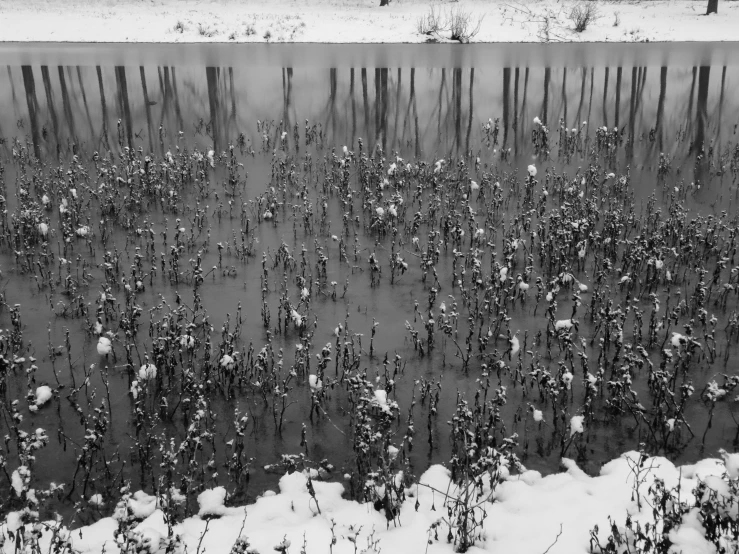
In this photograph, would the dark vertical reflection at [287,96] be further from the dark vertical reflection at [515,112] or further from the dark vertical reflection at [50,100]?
the dark vertical reflection at [515,112]

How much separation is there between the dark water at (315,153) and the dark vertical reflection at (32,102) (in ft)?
0.32

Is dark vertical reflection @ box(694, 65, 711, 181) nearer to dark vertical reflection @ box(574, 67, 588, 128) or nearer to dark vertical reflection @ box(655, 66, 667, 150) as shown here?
dark vertical reflection @ box(655, 66, 667, 150)

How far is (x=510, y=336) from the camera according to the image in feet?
23.0

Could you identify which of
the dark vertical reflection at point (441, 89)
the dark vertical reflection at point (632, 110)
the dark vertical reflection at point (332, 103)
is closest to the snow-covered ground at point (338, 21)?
the dark vertical reflection at point (441, 89)

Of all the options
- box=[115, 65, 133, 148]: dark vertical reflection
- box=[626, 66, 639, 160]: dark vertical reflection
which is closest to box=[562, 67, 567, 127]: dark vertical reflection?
box=[626, 66, 639, 160]: dark vertical reflection

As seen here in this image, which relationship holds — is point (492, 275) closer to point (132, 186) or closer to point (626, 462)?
point (626, 462)

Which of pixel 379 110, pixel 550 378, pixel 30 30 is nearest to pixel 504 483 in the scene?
pixel 550 378

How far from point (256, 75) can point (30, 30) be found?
2033cm

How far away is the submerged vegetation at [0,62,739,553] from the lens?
194 inches

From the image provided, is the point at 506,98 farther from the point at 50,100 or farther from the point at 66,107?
the point at 50,100

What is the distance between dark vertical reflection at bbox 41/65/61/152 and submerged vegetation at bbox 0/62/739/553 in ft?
12.5

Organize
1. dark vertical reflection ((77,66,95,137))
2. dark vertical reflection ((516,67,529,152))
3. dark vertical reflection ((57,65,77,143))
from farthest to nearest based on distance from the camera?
dark vertical reflection ((516,67,529,152)) → dark vertical reflection ((77,66,95,137)) → dark vertical reflection ((57,65,77,143))

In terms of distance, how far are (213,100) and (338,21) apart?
2213 cm

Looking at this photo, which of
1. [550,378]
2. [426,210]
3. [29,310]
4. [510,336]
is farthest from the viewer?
[426,210]
